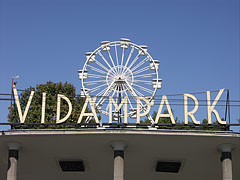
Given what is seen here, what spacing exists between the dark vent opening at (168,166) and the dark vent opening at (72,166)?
5.43 meters

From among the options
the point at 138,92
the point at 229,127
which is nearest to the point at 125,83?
the point at 138,92

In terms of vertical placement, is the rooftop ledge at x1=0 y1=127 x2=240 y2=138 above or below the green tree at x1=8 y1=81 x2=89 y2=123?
below

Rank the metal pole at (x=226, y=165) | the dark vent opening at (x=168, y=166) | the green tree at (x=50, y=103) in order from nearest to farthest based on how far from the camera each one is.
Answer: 1. the metal pole at (x=226, y=165)
2. the dark vent opening at (x=168, y=166)
3. the green tree at (x=50, y=103)

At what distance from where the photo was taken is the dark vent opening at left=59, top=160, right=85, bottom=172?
1388 inches

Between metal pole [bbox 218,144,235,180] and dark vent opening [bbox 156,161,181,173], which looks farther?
dark vent opening [bbox 156,161,181,173]

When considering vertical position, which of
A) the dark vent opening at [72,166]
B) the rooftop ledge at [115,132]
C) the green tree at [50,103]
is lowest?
the dark vent opening at [72,166]

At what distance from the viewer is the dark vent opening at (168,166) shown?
35.2 metres

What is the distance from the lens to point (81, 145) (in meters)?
32.6

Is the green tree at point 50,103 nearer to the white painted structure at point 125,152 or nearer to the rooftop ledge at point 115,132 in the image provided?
the white painted structure at point 125,152

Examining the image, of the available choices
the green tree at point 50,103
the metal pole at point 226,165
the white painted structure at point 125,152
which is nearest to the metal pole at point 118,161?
the white painted structure at point 125,152

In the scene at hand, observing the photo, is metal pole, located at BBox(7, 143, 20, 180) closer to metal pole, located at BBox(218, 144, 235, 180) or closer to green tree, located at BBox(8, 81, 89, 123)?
metal pole, located at BBox(218, 144, 235, 180)

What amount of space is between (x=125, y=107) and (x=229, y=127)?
6.83 meters

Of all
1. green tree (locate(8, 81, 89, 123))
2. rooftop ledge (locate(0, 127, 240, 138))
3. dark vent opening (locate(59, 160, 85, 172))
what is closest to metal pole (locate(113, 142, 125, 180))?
rooftop ledge (locate(0, 127, 240, 138))

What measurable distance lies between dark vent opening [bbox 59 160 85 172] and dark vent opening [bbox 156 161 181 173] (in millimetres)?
5428
